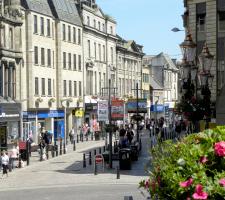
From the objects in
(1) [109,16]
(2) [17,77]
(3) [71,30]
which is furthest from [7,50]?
(1) [109,16]

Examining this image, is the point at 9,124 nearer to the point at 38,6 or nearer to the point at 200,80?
the point at 38,6

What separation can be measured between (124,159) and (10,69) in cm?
2159

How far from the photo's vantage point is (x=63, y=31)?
66.3 metres

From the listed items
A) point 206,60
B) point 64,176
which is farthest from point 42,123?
point 206,60

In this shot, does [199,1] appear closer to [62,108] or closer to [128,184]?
[128,184]

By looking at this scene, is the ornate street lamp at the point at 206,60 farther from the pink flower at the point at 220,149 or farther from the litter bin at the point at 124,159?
the pink flower at the point at 220,149

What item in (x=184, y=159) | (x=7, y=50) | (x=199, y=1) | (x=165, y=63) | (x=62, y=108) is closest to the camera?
(x=184, y=159)

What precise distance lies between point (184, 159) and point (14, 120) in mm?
43770

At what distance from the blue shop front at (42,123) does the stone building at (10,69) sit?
415 centimetres

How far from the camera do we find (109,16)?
86812 millimetres

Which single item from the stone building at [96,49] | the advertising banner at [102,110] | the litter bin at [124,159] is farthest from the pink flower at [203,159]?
the stone building at [96,49]

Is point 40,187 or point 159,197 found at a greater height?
point 159,197

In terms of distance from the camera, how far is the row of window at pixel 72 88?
67431mm

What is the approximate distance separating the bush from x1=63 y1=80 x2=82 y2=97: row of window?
60.3 m
